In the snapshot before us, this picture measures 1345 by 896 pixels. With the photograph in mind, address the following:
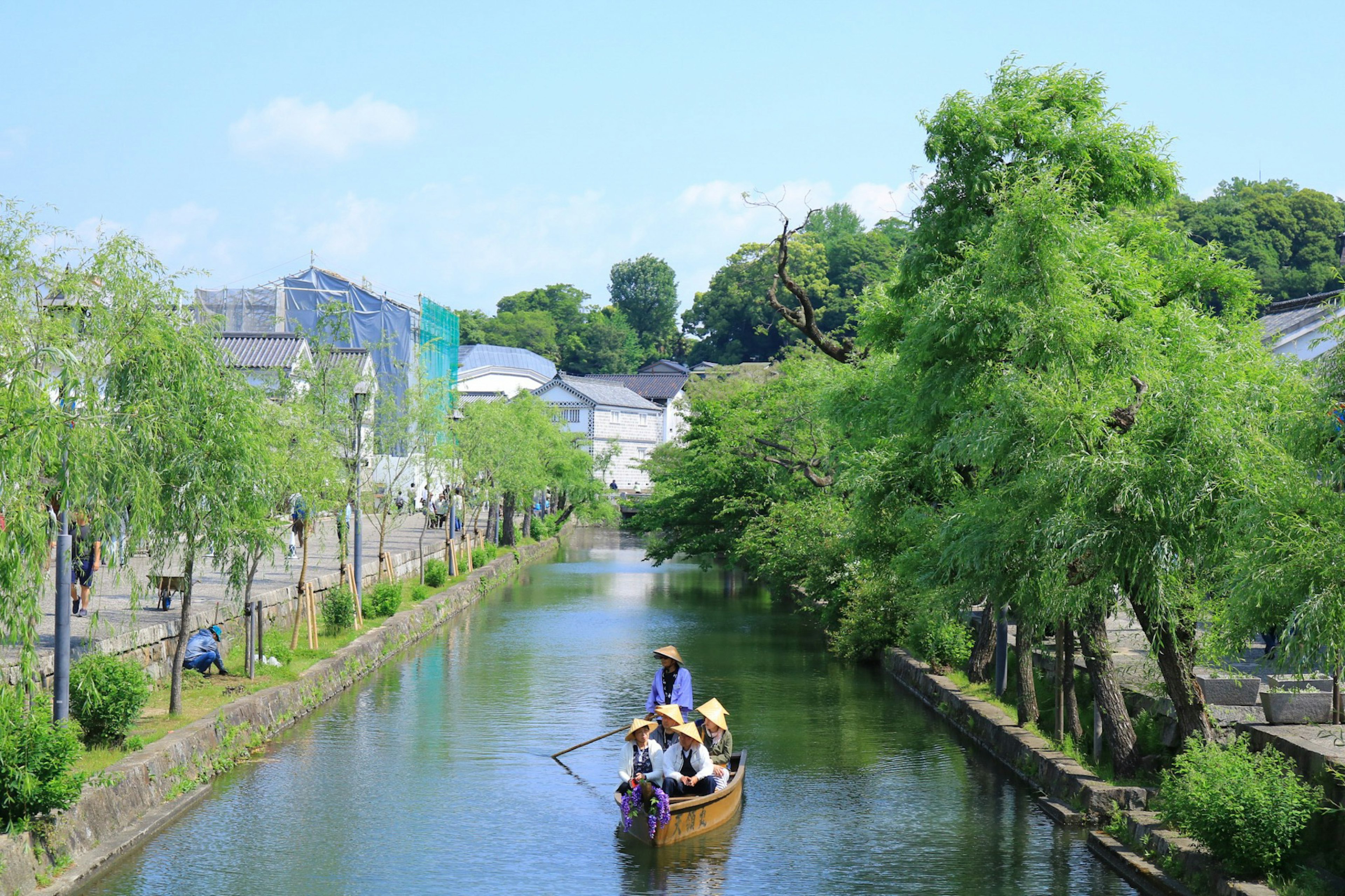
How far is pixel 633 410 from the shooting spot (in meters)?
97.5

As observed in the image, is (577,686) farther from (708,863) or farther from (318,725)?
(708,863)

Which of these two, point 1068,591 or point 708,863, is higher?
point 1068,591

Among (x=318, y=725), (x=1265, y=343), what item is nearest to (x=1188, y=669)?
(x=318, y=725)

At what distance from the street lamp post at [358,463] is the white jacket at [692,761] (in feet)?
42.0

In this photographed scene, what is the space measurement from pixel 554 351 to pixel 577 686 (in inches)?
3930

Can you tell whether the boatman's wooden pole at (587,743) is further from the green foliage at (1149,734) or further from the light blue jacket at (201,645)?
the green foliage at (1149,734)

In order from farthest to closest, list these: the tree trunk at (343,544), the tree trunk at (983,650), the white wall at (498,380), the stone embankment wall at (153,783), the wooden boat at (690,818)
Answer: the white wall at (498,380)
the tree trunk at (343,544)
the tree trunk at (983,650)
the wooden boat at (690,818)
the stone embankment wall at (153,783)

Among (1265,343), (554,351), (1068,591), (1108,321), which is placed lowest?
(1068,591)

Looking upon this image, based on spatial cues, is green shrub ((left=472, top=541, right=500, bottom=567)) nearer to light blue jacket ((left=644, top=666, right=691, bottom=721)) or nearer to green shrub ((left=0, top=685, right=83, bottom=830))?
light blue jacket ((left=644, top=666, right=691, bottom=721))

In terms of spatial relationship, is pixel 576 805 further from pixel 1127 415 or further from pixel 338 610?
pixel 338 610

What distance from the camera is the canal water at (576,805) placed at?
12289 millimetres

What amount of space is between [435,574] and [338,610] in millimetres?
10333

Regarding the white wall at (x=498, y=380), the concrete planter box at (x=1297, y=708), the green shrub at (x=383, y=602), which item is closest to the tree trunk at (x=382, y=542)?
the green shrub at (x=383, y=602)

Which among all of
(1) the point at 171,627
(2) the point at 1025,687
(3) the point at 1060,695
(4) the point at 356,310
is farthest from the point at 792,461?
(4) the point at 356,310
